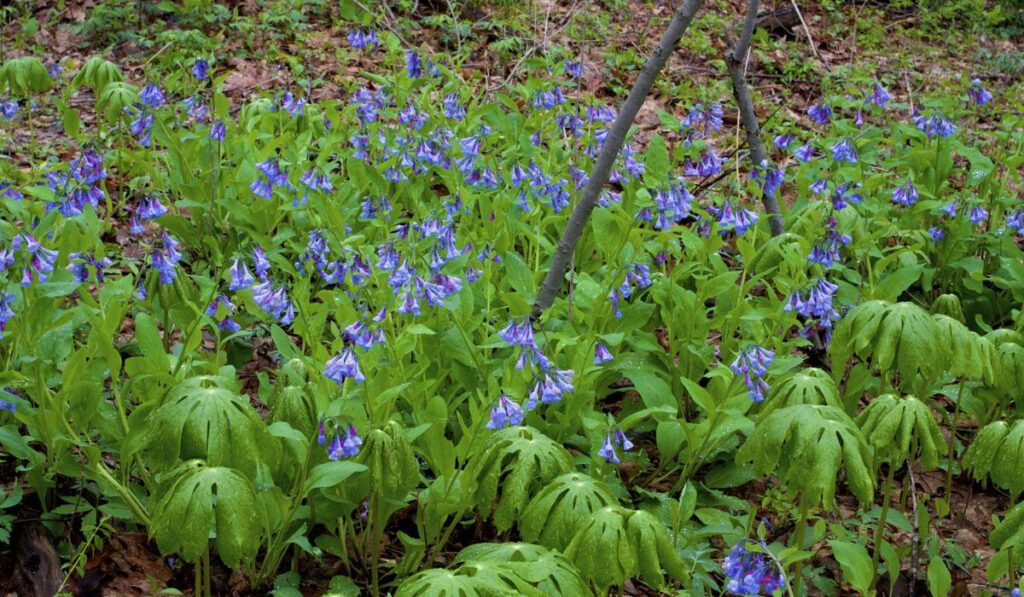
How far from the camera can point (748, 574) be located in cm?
225

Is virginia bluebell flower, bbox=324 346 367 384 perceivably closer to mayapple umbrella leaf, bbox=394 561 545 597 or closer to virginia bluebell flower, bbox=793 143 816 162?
mayapple umbrella leaf, bbox=394 561 545 597

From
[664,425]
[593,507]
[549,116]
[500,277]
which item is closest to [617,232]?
[500,277]

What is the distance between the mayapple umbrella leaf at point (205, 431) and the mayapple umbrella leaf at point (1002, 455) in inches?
66.9

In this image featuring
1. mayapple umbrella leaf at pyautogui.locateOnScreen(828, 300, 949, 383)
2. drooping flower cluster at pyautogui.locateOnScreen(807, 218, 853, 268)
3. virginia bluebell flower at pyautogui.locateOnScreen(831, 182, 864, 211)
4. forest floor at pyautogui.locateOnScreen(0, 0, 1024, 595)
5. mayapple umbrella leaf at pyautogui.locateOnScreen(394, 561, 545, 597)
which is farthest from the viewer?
forest floor at pyautogui.locateOnScreen(0, 0, 1024, 595)

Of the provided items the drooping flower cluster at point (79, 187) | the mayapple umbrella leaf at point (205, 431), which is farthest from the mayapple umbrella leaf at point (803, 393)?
the drooping flower cluster at point (79, 187)

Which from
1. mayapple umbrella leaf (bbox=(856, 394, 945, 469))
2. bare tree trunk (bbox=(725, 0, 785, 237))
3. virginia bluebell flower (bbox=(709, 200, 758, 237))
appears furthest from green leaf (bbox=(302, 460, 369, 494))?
bare tree trunk (bbox=(725, 0, 785, 237))

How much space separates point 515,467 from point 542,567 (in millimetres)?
514

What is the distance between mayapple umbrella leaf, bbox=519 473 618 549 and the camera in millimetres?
1926

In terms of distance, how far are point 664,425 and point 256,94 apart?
161 inches

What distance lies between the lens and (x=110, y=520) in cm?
276

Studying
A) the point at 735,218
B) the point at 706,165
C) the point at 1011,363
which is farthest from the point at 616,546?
the point at 706,165

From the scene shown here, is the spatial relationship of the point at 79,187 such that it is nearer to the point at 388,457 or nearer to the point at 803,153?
the point at 388,457

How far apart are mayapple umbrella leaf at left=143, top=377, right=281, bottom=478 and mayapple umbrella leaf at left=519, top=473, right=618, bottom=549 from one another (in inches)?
23.8

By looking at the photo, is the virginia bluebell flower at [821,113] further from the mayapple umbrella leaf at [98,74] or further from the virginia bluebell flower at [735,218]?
the mayapple umbrella leaf at [98,74]
